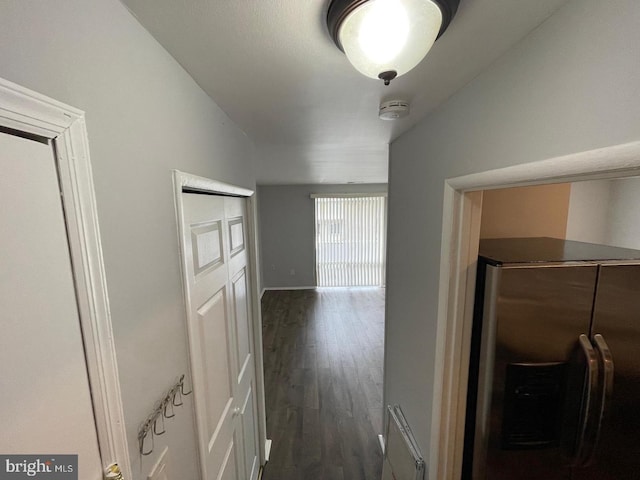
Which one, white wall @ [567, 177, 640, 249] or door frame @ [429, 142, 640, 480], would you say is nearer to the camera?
door frame @ [429, 142, 640, 480]

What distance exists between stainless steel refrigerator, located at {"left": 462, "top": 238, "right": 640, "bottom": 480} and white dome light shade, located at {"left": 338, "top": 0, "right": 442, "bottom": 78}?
81 centimetres

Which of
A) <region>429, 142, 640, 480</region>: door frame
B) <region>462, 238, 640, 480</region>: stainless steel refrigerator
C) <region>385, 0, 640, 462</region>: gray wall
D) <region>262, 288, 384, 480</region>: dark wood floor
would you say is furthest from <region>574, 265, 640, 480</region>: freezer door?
<region>262, 288, 384, 480</region>: dark wood floor

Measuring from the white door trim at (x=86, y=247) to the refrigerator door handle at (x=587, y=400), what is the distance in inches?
60.2

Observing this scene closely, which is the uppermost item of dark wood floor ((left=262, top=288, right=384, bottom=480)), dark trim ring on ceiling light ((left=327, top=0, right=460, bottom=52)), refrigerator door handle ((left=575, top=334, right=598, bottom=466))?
dark trim ring on ceiling light ((left=327, top=0, right=460, bottom=52))

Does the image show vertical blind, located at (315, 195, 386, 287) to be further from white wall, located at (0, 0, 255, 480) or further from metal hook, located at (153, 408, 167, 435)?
metal hook, located at (153, 408, 167, 435)

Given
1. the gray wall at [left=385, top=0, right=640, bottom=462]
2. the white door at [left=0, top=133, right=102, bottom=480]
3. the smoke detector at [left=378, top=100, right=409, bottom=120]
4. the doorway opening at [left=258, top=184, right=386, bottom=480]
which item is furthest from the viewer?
the doorway opening at [left=258, top=184, right=386, bottom=480]

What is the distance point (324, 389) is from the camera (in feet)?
10.2

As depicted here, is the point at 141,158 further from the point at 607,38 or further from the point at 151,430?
the point at 607,38

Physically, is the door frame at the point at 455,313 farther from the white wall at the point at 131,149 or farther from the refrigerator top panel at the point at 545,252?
the white wall at the point at 131,149

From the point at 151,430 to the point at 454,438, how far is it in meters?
1.23

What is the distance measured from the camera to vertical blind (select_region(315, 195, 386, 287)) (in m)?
6.17

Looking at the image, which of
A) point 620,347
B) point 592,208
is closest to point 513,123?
point 620,347

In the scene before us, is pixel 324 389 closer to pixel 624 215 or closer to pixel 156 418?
pixel 156 418

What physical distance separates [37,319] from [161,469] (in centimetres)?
62
